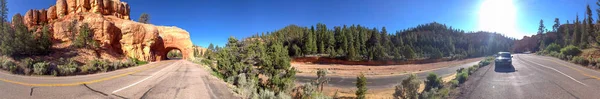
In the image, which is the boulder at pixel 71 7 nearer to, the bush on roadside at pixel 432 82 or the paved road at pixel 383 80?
the paved road at pixel 383 80

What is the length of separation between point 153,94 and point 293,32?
49.6m

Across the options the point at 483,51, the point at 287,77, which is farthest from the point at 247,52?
the point at 483,51

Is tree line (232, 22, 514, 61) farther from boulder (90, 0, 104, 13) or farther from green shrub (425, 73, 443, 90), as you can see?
boulder (90, 0, 104, 13)

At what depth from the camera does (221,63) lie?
17.2 m

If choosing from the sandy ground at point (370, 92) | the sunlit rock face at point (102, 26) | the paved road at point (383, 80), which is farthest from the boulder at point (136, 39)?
the sandy ground at point (370, 92)

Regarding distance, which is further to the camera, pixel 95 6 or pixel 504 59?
pixel 95 6

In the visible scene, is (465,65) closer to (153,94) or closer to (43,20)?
(153,94)

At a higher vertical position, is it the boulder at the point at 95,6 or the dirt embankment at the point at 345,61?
the boulder at the point at 95,6

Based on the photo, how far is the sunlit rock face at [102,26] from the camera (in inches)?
939

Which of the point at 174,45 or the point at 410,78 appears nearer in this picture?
the point at 410,78

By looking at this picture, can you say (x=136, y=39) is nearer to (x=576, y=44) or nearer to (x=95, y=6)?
(x=95, y=6)

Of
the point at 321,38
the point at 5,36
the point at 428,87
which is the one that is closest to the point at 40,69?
the point at 5,36

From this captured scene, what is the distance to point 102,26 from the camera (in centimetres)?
2497

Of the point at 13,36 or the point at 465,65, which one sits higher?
the point at 13,36
